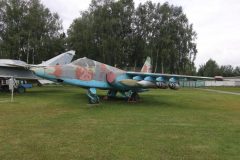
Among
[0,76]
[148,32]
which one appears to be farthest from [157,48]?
[0,76]

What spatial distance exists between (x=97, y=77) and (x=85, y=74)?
822 millimetres

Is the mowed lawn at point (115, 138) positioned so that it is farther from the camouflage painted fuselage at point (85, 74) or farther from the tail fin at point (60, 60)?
the tail fin at point (60, 60)

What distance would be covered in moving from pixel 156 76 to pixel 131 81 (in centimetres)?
141

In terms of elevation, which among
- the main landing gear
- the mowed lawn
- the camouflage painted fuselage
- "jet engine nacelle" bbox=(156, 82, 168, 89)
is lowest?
the mowed lawn

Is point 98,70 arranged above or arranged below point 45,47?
below

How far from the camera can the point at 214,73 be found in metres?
106

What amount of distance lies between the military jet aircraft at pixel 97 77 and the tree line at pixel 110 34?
2534cm

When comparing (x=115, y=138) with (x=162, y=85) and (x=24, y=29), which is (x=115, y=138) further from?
(x=24, y=29)

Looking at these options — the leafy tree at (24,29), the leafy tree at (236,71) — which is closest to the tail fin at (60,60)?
the leafy tree at (24,29)

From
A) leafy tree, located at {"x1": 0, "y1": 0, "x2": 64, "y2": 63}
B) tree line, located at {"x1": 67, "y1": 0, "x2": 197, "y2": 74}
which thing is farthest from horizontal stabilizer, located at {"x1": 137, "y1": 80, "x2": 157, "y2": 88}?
leafy tree, located at {"x1": 0, "y1": 0, "x2": 64, "y2": 63}

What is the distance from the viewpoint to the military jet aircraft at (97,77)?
47.4ft

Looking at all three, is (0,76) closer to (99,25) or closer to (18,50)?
(18,50)

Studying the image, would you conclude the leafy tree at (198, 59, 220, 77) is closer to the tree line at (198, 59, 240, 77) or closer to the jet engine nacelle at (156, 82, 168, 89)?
the tree line at (198, 59, 240, 77)

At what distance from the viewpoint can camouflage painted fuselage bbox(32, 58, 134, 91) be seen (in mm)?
14328
